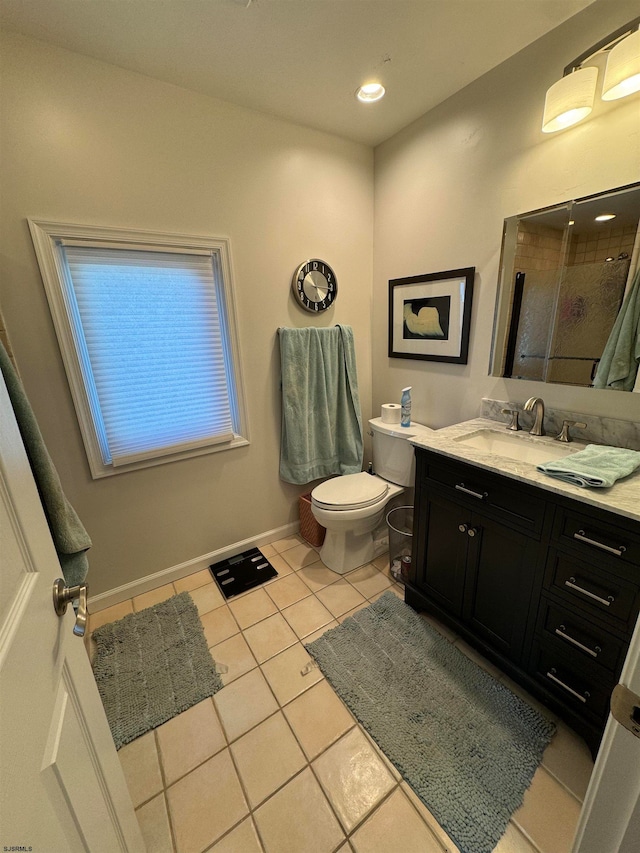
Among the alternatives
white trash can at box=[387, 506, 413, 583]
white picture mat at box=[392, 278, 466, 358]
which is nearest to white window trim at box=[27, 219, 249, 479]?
white picture mat at box=[392, 278, 466, 358]

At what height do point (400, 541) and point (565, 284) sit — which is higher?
point (565, 284)

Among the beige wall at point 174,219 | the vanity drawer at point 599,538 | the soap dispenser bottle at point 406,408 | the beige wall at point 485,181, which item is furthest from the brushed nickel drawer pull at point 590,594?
the beige wall at point 174,219

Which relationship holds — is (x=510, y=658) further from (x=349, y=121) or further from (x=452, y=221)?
(x=349, y=121)

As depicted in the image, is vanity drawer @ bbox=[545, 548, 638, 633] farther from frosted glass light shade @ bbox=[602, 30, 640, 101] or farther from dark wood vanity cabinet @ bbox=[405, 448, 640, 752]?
frosted glass light shade @ bbox=[602, 30, 640, 101]

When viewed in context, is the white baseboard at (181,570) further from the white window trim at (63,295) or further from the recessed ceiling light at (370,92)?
the recessed ceiling light at (370,92)

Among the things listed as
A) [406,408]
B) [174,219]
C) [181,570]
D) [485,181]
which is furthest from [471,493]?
[174,219]

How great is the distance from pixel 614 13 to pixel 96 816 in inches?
107

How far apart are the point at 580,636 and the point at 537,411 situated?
0.90 m

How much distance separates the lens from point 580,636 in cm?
117

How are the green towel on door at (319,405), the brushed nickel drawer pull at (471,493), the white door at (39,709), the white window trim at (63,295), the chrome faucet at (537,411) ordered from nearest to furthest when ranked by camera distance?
1. the white door at (39,709)
2. the brushed nickel drawer pull at (471,493)
3. the white window trim at (63,295)
4. the chrome faucet at (537,411)
5. the green towel on door at (319,405)

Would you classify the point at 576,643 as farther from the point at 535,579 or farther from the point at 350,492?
the point at 350,492

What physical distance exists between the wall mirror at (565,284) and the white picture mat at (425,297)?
0.21m

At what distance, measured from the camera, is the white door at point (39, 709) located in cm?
42

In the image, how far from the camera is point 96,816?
0.66 metres
